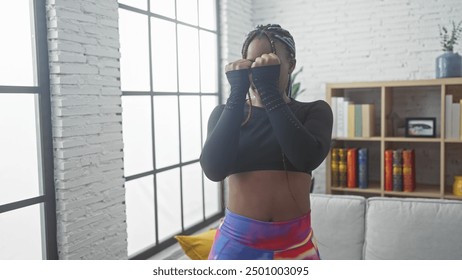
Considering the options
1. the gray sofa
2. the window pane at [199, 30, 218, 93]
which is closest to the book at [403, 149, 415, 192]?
the gray sofa

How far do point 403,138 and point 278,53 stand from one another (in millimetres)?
2694

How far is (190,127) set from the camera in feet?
11.5

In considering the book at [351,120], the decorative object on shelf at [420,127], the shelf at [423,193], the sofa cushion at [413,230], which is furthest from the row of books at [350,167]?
the sofa cushion at [413,230]

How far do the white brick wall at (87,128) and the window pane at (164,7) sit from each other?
0.56 meters

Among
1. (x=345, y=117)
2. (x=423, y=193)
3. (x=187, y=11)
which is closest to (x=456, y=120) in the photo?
(x=423, y=193)

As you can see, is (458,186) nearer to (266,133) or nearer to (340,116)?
(340,116)

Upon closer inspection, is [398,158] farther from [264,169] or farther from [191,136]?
[264,169]

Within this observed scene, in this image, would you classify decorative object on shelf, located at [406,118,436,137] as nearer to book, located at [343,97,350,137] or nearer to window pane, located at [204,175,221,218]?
book, located at [343,97,350,137]

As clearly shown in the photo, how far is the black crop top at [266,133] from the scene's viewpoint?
101cm

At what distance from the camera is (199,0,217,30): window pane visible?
3688 millimetres

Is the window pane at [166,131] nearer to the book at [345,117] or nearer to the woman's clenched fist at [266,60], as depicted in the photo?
the book at [345,117]

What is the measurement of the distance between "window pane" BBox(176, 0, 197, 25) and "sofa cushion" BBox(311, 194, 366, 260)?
1849 millimetres
